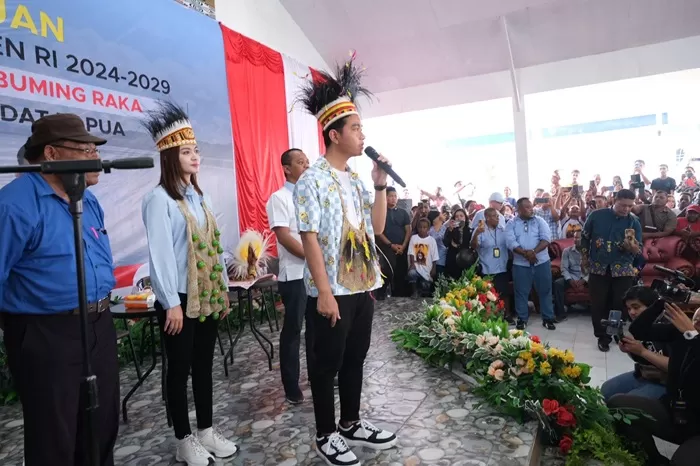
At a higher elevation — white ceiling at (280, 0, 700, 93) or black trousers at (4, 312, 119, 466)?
white ceiling at (280, 0, 700, 93)

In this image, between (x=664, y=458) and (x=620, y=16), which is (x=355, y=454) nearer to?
(x=664, y=458)

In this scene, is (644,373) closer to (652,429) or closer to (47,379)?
(652,429)

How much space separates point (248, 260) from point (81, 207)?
9.35ft

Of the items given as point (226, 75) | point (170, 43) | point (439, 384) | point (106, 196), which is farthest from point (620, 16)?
point (106, 196)

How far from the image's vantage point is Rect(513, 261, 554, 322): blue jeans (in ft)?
17.5

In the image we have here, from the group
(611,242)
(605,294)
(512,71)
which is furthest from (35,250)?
(512,71)

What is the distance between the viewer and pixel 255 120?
21.7 feet

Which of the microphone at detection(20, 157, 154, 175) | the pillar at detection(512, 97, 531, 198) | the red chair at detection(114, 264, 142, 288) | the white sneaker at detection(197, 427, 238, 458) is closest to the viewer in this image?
the microphone at detection(20, 157, 154, 175)

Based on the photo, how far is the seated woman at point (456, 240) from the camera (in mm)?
6098

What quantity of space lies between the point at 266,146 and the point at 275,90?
0.90 meters

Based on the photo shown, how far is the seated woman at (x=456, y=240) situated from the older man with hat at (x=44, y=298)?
16.2 feet

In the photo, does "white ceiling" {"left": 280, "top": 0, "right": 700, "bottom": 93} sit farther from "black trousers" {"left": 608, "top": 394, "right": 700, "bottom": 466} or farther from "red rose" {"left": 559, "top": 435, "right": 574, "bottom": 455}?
"red rose" {"left": 559, "top": 435, "right": 574, "bottom": 455}

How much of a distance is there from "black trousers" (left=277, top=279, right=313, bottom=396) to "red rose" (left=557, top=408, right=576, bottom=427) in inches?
55.6

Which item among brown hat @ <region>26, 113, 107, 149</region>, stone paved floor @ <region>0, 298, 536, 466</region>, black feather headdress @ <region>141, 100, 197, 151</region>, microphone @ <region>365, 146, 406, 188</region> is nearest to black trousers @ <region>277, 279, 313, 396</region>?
stone paved floor @ <region>0, 298, 536, 466</region>
